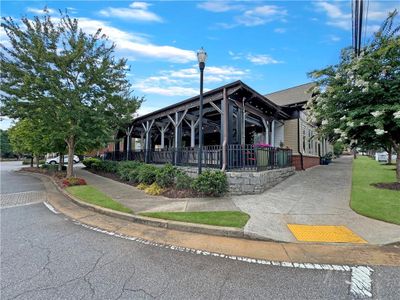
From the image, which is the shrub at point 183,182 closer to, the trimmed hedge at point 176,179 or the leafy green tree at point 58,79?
the trimmed hedge at point 176,179

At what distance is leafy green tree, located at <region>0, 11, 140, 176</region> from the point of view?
10430 mm

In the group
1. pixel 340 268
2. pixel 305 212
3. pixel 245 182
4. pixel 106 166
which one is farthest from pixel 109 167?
pixel 340 268

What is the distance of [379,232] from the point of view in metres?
4.50

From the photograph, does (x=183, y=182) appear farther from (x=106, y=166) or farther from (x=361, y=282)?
(x=106, y=166)

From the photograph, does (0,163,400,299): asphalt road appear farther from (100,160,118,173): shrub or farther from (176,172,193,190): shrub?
(100,160,118,173): shrub

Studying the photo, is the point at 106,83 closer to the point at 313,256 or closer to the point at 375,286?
the point at 313,256

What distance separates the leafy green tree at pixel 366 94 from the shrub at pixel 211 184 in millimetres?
4831

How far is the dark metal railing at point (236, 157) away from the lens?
28.0 feet

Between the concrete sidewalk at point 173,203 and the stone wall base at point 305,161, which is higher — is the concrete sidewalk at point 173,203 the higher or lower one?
the lower one

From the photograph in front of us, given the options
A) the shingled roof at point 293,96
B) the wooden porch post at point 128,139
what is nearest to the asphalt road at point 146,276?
the wooden porch post at point 128,139

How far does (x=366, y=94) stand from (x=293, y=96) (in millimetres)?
9037

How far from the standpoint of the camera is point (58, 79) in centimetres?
1084

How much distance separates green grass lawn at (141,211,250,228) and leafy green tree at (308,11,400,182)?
18.3ft

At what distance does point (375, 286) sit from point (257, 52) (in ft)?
37.4
